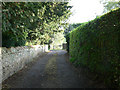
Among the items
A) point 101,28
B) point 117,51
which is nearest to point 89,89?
point 117,51

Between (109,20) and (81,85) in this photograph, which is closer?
(109,20)

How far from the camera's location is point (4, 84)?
4.79 meters

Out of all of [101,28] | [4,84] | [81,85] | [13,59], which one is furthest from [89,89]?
[13,59]

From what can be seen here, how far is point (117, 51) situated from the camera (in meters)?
3.43

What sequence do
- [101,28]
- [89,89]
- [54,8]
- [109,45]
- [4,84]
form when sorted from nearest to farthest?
[109,45] < [89,89] < [101,28] < [4,84] < [54,8]

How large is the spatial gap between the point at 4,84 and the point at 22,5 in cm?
397

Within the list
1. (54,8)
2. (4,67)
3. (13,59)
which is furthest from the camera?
(54,8)

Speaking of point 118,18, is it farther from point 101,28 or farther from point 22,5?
point 22,5

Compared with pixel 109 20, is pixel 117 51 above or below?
below

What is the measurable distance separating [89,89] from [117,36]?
2245mm

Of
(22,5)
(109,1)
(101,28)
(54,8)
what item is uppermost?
(109,1)

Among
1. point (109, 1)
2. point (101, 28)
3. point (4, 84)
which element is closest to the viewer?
point (101, 28)

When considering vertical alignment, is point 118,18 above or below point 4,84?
above

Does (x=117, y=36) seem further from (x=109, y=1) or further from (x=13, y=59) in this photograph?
(x=109, y=1)
